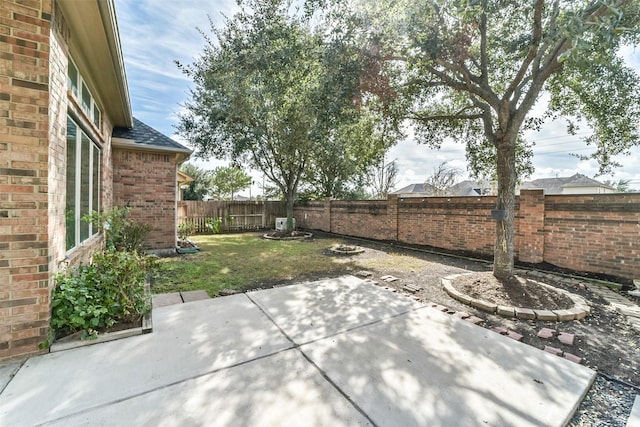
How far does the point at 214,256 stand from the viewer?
24.8 ft

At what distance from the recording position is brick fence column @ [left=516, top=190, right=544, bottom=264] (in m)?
5.96

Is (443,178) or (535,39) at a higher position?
(535,39)

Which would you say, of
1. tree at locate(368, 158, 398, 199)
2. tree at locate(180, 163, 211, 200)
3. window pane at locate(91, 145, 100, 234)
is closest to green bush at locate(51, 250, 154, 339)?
window pane at locate(91, 145, 100, 234)

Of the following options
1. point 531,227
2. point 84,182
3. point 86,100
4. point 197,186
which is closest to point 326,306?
point 84,182

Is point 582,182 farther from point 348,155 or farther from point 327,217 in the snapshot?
point 327,217

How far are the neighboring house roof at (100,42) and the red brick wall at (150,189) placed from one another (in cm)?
228

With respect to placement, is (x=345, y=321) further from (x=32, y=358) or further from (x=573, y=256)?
(x=573, y=256)

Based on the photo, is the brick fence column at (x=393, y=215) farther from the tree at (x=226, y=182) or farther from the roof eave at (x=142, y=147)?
the tree at (x=226, y=182)

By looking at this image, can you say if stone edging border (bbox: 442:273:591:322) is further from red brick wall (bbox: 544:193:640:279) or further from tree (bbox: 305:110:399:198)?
tree (bbox: 305:110:399:198)

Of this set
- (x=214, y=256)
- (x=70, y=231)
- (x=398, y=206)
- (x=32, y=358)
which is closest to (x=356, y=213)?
(x=398, y=206)

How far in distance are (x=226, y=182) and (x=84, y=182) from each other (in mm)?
32113

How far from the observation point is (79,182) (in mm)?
3895

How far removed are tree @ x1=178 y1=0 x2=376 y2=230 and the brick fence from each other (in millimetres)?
4086

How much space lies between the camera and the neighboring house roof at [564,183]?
2748cm
